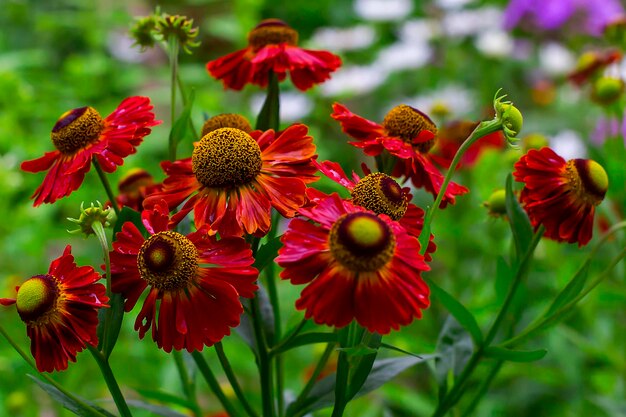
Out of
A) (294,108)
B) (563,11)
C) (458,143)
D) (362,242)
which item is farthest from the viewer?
(563,11)

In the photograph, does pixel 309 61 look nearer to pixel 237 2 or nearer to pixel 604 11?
pixel 237 2

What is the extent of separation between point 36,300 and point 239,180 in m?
0.13

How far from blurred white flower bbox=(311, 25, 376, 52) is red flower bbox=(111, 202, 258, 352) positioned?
170cm

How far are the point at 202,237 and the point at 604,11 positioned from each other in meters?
1.54

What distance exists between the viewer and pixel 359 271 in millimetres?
394

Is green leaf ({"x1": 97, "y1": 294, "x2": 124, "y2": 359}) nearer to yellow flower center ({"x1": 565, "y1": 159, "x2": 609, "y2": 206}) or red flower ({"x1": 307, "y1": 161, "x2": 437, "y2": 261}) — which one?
red flower ({"x1": 307, "y1": 161, "x2": 437, "y2": 261})

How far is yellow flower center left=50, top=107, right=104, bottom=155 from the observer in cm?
51

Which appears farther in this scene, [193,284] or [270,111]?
[270,111]

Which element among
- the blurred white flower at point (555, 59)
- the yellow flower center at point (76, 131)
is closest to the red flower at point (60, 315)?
the yellow flower center at point (76, 131)

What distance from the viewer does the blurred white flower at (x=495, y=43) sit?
1.78 meters

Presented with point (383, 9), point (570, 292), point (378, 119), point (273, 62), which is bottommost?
point (378, 119)

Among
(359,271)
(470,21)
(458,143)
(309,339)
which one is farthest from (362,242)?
(470,21)

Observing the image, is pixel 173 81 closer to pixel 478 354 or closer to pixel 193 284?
pixel 193 284

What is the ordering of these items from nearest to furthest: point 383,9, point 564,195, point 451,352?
point 564,195, point 451,352, point 383,9
